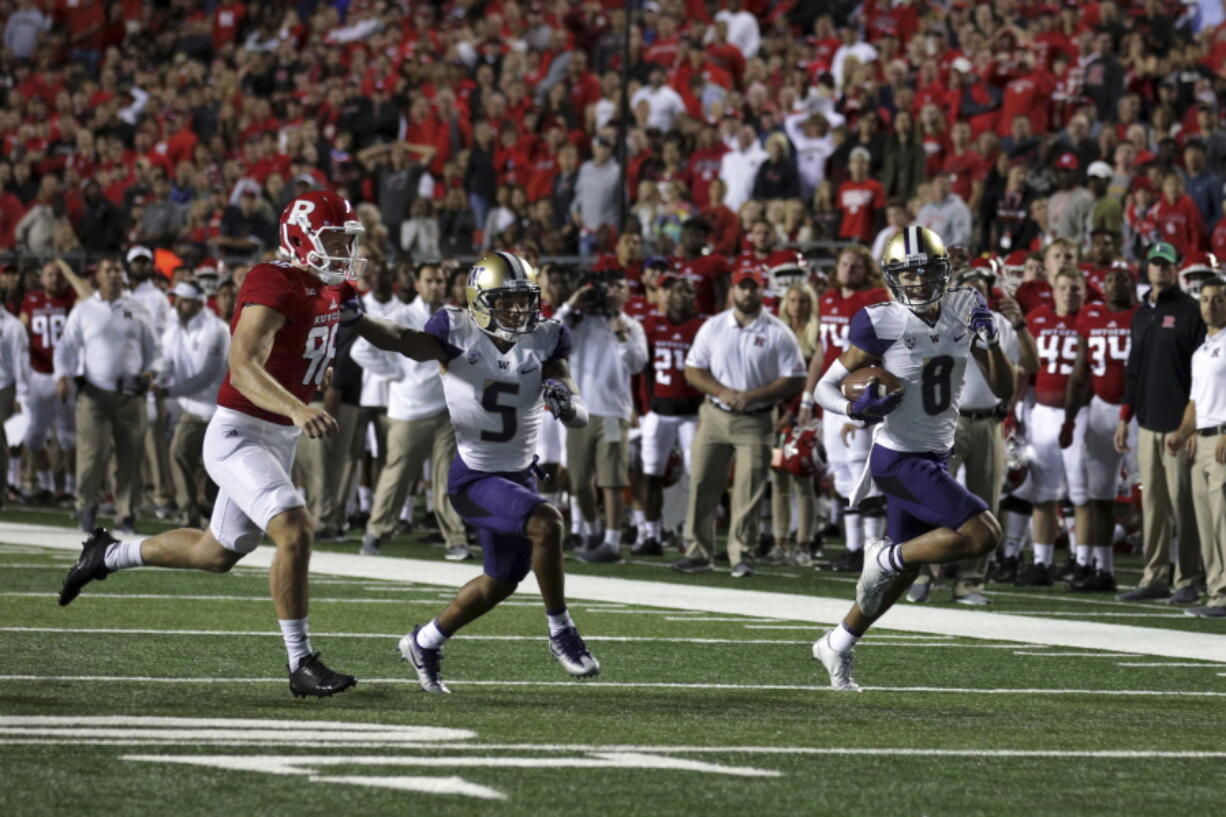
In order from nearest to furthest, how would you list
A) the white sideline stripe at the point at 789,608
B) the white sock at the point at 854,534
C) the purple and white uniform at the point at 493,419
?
the purple and white uniform at the point at 493,419
the white sideline stripe at the point at 789,608
the white sock at the point at 854,534

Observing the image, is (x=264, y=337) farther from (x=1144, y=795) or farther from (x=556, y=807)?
(x=1144, y=795)

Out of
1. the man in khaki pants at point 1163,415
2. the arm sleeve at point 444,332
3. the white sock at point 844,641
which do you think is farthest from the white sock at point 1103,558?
the arm sleeve at point 444,332

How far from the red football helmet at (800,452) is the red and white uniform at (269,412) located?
20.4 feet

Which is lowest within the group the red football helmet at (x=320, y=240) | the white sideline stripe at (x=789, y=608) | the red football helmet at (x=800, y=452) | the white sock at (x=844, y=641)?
the white sideline stripe at (x=789, y=608)

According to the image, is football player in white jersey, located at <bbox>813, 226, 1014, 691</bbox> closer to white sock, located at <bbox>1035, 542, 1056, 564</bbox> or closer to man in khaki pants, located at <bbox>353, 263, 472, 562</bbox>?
white sock, located at <bbox>1035, 542, 1056, 564</bbox>

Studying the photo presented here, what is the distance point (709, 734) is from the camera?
20.8ft

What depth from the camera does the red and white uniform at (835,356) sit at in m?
12.5

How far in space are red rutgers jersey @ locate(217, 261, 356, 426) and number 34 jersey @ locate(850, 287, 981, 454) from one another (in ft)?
6.84

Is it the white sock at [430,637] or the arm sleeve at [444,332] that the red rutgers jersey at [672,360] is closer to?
the arm sleeve at [444,332]

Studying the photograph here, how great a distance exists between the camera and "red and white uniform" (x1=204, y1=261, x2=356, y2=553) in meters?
7.08

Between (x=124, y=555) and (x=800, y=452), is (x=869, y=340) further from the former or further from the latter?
(x=800, y=452)

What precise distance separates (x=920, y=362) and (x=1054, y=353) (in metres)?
4.54

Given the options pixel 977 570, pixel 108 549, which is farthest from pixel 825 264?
pixel 108 549

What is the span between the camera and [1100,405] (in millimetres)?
12484
